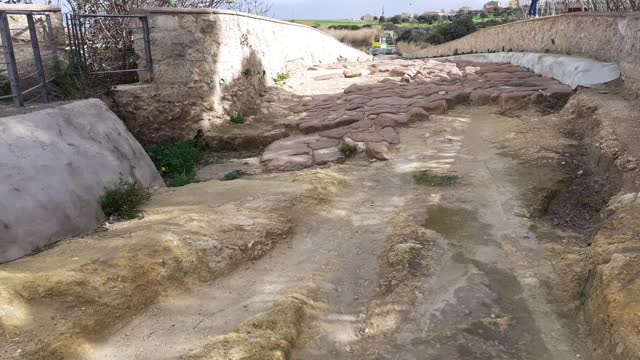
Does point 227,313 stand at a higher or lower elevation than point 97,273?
lower

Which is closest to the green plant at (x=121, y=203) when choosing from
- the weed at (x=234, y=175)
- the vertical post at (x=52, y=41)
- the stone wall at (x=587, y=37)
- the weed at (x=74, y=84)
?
the weed at (x=234, y=175)

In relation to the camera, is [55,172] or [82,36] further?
[82,36]

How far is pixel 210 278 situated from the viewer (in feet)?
10.3

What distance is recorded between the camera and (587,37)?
7176 millimetres

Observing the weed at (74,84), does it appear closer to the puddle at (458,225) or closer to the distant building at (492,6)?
the puddle at (458,225)

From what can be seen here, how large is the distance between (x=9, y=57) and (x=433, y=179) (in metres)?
3.95

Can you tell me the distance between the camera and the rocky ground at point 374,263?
2.49 metres

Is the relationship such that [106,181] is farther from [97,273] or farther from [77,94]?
[77,94]

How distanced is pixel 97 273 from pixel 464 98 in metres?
5.84

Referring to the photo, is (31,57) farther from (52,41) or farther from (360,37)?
(360,37)

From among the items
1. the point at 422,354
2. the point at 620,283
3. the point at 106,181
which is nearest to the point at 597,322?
the point at 620,283

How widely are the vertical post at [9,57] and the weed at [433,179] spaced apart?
370 centimetres

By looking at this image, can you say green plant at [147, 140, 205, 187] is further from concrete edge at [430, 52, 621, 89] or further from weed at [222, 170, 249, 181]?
concrete edge at [430, 52, 621, 89]

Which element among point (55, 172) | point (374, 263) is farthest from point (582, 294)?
Answer: point (55, 172)
